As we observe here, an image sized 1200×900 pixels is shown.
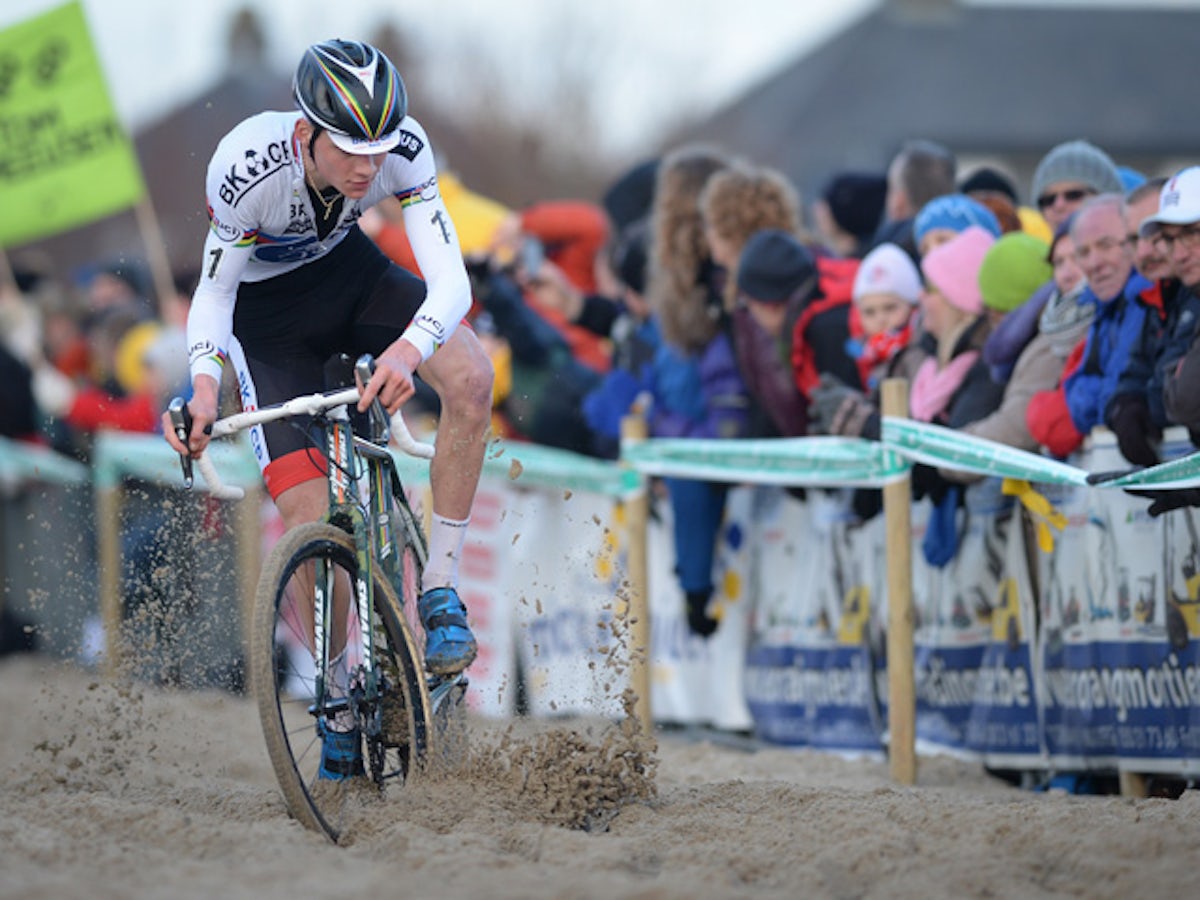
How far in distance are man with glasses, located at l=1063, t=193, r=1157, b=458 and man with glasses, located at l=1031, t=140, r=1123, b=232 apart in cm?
118

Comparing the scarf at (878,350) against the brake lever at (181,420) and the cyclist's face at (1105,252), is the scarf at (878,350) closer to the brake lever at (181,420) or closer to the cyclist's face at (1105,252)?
the cyclist's face at (1105,252)

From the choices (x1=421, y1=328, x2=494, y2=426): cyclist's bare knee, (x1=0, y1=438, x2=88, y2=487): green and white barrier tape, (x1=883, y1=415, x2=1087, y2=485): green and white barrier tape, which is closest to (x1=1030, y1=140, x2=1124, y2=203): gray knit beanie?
(x1=883, y1=415, x2=1087, y2=485): green and white barrier tape

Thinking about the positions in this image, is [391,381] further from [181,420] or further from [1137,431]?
[1137,431]

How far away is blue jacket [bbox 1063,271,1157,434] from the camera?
6.95m

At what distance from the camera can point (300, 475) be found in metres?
6.24

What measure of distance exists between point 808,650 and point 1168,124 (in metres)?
40.2

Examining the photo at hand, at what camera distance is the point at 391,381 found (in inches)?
221

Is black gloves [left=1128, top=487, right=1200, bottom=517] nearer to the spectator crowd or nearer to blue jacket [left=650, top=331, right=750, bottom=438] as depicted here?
the spectator crowd

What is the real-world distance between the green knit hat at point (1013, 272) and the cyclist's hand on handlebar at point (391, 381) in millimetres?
3285

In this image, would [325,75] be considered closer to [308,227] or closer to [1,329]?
[308,227]

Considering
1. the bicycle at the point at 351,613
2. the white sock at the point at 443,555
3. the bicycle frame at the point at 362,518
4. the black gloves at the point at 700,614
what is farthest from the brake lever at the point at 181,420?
the black gloves at the point at 700,614

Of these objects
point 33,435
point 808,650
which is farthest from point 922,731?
point 33,435

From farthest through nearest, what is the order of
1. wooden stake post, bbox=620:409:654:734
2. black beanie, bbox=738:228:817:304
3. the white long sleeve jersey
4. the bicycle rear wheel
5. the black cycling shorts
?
wooden stake post, bbox=620:409:654:734, black beanie, bbox=738:228:817:304, the black cycling shorts, the white long sleeve jersey, the bicycle rear wheel

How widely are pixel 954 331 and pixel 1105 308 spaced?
3.94ft
